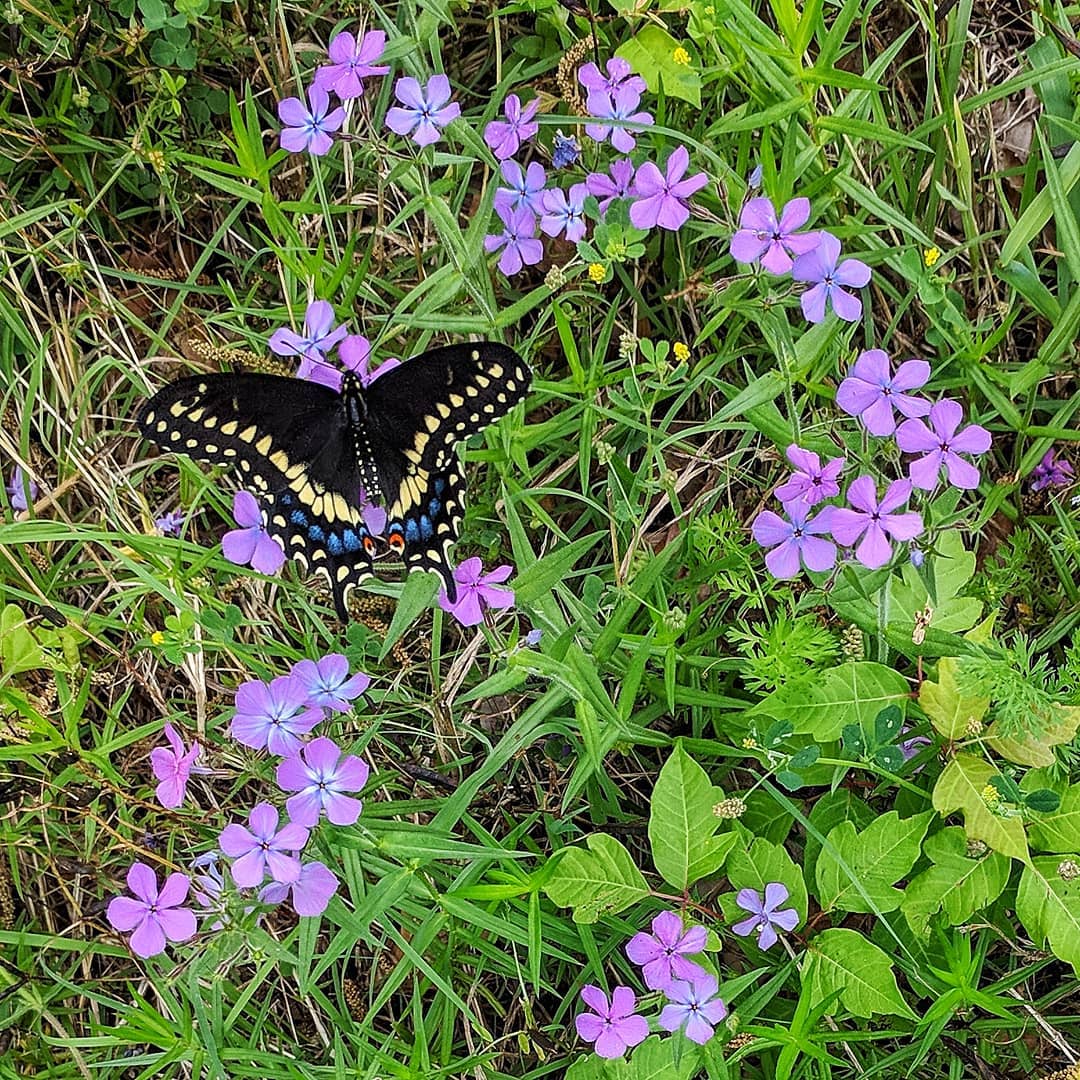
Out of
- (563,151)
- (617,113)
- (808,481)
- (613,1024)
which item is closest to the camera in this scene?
(808,481)

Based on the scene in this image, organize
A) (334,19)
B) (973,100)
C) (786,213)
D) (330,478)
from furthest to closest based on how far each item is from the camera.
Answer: (334,19), (973,100), (330,478), (786,213)

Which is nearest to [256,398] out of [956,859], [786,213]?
[786,213]

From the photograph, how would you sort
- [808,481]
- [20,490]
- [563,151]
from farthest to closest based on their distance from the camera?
[20,490] < [563,151] < [808,481]

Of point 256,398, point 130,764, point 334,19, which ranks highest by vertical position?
point 334,19

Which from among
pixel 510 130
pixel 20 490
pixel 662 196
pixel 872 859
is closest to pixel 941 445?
pixel 662 196

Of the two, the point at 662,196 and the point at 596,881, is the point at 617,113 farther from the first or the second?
the point at 596,881

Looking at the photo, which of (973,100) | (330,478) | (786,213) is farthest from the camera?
(973,100)

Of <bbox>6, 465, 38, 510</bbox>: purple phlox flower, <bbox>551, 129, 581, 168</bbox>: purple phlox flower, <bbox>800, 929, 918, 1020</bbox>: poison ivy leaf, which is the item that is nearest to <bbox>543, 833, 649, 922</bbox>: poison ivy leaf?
<bbox>800, 929, 918, 1020</bbox>: poison ivy leaf

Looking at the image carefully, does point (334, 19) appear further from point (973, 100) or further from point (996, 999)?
point (996, 999)
